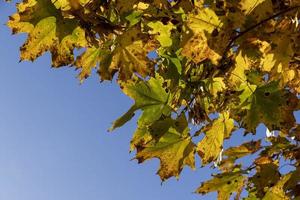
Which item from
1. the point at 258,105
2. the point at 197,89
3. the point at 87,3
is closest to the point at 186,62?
the point at 197,89

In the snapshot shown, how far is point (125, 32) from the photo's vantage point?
1.75m

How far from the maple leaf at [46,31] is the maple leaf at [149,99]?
0.33 m

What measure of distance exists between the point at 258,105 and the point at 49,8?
1056mm

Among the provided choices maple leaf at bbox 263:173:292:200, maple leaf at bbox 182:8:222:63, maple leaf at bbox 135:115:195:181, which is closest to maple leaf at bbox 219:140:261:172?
maple leaf at bbox 263:173:292:200

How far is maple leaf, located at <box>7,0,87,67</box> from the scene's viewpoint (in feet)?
5.67

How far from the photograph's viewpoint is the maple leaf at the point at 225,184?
2.19m

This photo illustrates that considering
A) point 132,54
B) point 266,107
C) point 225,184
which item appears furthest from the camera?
point 225,184

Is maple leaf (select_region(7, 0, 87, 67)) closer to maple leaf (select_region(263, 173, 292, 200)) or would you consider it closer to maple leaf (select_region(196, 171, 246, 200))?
maple leaf (select_region(196, 171, 246, 200))

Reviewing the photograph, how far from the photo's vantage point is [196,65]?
208 centimetres

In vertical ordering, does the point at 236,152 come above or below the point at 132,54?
below

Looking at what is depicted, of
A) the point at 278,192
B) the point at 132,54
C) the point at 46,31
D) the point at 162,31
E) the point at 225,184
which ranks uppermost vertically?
the point at 46,31

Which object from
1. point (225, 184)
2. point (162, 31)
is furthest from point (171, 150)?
point (162, 31)

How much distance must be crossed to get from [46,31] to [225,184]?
121 centimetres

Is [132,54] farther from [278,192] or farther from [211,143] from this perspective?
[278,192]
